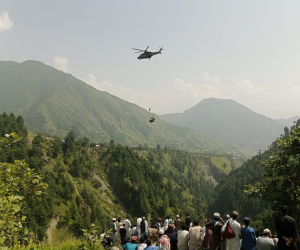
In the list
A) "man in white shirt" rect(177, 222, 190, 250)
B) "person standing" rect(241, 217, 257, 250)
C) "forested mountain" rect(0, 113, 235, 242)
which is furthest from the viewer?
"forested mountain" rect(0, 113, 235, 242)

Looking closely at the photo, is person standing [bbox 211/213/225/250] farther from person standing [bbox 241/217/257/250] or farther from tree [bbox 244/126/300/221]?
tree [bbox 244/126/300/221]

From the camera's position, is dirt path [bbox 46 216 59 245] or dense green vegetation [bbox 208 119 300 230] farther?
dirt path [bbox 46 216 59 245]

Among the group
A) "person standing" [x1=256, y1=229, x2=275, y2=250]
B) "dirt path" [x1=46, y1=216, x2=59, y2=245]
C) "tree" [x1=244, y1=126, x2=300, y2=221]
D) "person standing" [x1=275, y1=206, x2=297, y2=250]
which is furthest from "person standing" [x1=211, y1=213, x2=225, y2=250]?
"dirt path" [x1=46, y1=216, x2=59, y2=245]

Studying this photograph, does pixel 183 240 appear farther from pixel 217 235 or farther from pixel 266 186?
pixel 266 186

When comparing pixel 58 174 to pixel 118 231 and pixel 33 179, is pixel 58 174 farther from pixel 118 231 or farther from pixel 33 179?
pixel 33 179

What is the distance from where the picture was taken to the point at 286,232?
26.4ft

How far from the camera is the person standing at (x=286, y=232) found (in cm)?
795

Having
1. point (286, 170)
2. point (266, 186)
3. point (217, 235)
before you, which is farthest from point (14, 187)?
point (266, 186)

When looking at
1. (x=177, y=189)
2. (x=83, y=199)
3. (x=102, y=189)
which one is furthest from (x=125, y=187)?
(x=177, y=189)

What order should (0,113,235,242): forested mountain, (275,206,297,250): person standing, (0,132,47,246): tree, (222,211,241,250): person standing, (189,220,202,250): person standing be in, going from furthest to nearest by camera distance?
(0,113,235,242): forested mountain < (189,220,202,250): person standing < (222,211,241,250): person standing < (275,206,297,250): person standing < (0,132,47,246): tree

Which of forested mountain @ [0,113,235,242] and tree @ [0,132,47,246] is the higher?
tree @ [0,132,47,246]

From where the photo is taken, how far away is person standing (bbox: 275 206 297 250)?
26.1ft

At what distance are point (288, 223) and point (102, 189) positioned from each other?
114068 mm

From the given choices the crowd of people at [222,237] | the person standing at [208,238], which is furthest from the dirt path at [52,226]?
the person standing at [208,238]
